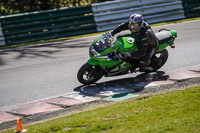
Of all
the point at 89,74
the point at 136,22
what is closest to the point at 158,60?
the point at 136,22

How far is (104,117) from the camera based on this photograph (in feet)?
17.8

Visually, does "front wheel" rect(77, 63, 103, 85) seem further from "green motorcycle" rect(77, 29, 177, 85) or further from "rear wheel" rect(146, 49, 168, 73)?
"rear wheel" rect(146, 49, 168, 73)

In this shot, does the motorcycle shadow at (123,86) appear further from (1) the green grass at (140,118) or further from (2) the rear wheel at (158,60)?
(1) the green grass at (140,118)

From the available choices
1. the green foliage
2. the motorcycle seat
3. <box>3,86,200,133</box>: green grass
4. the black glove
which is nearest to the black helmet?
the black glove

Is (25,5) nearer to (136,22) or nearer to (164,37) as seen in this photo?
(164,37)

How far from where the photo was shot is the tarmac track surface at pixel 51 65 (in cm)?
764

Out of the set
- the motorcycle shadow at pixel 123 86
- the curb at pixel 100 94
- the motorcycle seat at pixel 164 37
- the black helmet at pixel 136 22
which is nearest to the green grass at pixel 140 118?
the curb at pixel 100 94

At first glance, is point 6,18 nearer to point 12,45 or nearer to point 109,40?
point 12,45

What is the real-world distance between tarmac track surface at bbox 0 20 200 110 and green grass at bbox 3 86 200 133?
6.08 feet

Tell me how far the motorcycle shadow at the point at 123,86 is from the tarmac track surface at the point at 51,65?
0.21m

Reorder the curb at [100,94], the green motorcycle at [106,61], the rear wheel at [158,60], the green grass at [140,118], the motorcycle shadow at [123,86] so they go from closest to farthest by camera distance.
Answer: the green grass at [140,118] → the curb at [100,94] → the motorcycle shadow at [123,86] → the green motorcycle at [106,61] → the rear wheel at [158,60]

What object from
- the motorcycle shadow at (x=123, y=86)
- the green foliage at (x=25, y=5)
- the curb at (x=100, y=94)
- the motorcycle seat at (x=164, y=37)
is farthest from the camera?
the green foliage at (x=25, y=5)

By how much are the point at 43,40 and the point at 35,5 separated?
3674 millimetres

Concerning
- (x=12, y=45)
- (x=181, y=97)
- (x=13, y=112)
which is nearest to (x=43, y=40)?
A: (x=12, y=45)
